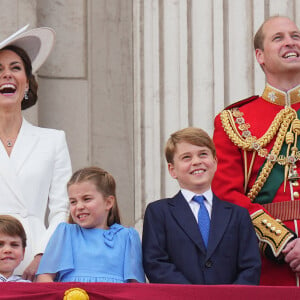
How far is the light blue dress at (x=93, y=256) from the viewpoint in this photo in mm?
5520

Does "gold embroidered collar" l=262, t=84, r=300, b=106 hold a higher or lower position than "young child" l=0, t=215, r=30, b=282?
higher

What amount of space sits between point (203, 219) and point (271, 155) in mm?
548

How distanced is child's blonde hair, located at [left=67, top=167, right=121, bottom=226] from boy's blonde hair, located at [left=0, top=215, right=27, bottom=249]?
0.23m

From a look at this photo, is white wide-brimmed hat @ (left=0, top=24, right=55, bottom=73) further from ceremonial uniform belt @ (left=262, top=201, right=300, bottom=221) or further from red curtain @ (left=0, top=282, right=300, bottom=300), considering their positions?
red curtain @ (left=0, top=282, right=300, bottom=300)

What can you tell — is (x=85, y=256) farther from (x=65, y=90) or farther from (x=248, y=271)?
(x=65, y=90)

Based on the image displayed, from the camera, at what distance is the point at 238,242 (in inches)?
221

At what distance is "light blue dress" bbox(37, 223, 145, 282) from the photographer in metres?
5.52

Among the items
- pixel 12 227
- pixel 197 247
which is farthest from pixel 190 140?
pixel 12 227

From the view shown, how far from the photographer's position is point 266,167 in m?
5.97

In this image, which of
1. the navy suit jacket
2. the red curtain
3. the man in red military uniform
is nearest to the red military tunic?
the man in red military uniform

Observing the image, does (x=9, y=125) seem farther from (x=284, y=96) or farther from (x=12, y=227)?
(x=284, y=96)

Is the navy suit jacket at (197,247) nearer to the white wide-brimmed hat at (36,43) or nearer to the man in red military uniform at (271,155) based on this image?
the man in red military uniform at (271,155)

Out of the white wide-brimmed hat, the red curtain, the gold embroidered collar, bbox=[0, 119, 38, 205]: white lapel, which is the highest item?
the white wide-brimmed hat

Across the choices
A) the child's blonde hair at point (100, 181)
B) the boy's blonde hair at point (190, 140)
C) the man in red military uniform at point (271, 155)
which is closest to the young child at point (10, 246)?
the child's blonde hair at point (100, 181)
